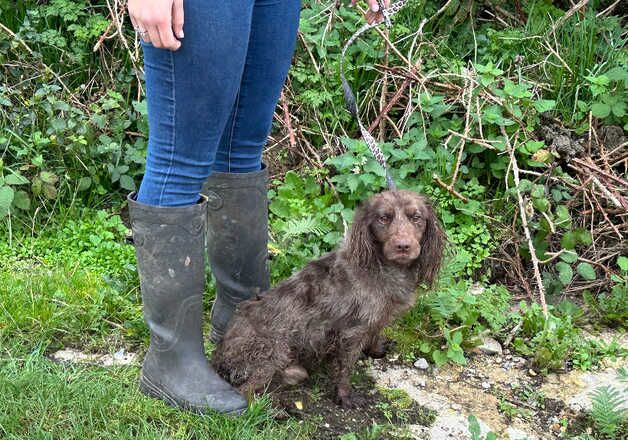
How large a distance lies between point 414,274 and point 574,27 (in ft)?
8.96

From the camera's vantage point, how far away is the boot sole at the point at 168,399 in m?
2.70

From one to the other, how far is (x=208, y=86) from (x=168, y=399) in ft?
4.25

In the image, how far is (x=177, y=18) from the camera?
202 cm

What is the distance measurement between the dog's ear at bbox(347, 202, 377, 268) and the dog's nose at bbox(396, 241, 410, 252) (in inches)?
5.3

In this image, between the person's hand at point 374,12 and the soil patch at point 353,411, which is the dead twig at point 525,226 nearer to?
the soil patch at point 353,411

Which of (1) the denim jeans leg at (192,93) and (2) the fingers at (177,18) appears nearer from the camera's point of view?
(2) the fingers at (177,18)

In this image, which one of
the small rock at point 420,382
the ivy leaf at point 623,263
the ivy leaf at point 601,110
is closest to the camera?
the small rock at point 420,382

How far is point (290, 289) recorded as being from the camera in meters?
3.01

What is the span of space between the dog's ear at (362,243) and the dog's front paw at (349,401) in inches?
22.3

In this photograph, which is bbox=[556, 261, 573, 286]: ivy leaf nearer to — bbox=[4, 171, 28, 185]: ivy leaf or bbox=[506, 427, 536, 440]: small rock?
bbox=[506, 427, 536, 440]: small rock

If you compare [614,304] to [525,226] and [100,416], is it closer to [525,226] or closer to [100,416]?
[525,226]

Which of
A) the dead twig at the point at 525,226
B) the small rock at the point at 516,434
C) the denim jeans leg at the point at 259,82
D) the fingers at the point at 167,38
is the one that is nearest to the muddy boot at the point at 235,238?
the denim jeans leg at the point at 259,82

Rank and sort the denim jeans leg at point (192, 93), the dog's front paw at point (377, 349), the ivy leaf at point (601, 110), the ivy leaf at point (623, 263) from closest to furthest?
the denim jeans leg at point (192, 93) < the dog's front paw at point (377, 349) < the ivy leaf at point (623, 263) < the ivy leaf at point (601, 110)

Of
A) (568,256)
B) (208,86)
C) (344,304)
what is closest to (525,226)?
(568,256)
